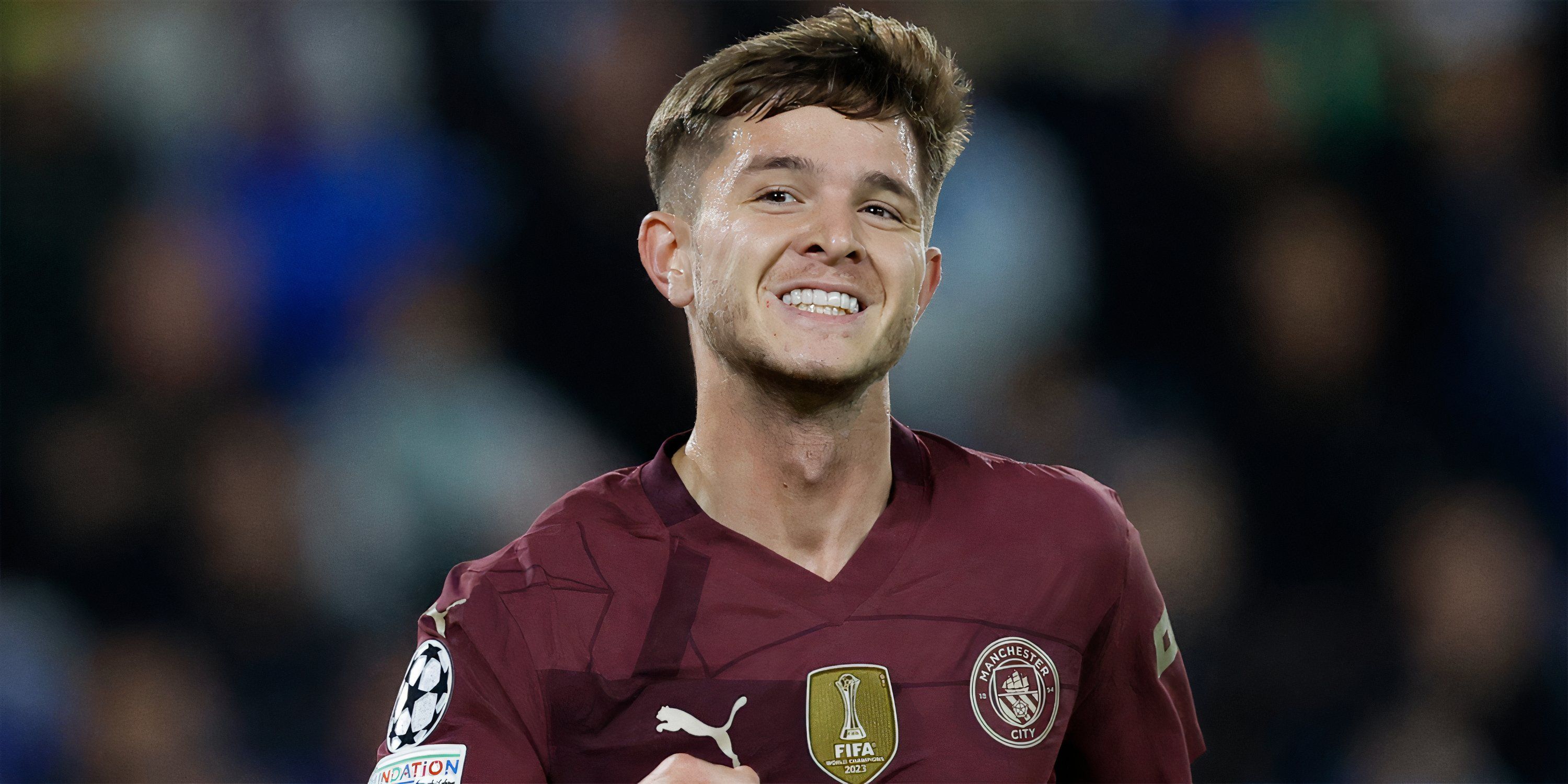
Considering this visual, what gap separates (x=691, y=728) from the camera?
57.4 inches

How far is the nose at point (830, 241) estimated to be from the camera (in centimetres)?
148

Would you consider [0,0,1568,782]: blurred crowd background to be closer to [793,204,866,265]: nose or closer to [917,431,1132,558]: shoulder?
[917,431,1132,558]: shoulder

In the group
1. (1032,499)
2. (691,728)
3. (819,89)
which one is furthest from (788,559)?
(819,89)

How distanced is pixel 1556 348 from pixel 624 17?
2.14 m

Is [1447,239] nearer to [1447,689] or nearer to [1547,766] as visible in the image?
[1447,689]

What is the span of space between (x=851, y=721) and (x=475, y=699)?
0.44m

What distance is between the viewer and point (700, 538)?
5.15ft

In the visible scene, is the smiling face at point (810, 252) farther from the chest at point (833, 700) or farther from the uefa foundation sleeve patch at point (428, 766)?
the uefa foundation sleeve patch at point (428, 766)

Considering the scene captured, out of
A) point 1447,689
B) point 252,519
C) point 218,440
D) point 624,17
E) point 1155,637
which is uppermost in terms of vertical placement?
point 624,17

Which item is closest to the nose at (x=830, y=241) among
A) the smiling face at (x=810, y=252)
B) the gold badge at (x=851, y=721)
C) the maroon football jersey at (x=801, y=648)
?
the smiling face at (x=810, y=252)

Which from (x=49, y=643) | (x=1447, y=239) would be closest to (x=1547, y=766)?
(x=1447, y=239)

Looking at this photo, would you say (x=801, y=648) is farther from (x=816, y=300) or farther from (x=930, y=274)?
(x=930, y=274)

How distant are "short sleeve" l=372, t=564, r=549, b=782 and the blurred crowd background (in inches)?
41.9

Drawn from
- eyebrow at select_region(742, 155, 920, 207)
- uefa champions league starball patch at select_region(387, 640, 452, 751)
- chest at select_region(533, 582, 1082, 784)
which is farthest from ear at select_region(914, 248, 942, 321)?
uefa champions league starball patch at select_region(387, 640, 452, 751)
